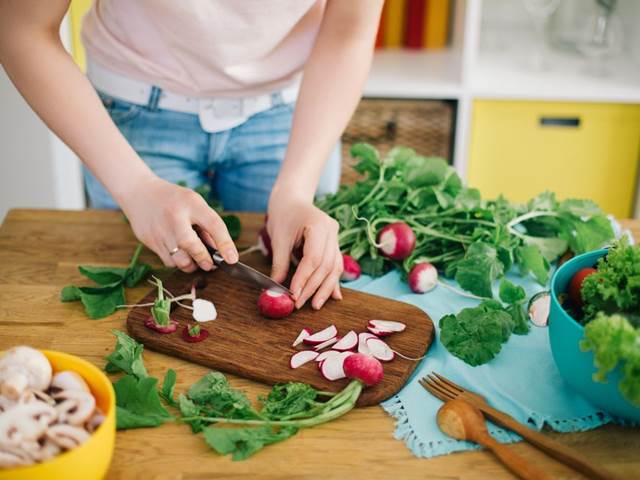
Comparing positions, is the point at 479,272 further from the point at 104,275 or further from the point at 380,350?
the point at 104,275

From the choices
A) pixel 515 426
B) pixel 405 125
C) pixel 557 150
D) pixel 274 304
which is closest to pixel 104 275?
pixel 274 304

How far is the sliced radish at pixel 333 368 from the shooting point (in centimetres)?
95

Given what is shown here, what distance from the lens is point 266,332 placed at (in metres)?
1.05

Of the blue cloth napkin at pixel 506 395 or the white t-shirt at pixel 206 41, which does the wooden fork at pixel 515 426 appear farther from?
the white t-shirt at pixel 206 41

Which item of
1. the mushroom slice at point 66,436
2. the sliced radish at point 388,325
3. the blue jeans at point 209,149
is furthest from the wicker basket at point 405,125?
the mushroom slice at point 66,436

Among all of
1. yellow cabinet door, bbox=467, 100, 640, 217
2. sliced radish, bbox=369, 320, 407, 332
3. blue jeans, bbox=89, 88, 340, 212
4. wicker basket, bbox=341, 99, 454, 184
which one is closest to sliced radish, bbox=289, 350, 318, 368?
sliced radish, bbox=369, 320, 407, 332

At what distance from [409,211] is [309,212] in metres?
0.21

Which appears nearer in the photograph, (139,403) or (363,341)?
(139,403)

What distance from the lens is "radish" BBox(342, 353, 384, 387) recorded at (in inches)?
36.4

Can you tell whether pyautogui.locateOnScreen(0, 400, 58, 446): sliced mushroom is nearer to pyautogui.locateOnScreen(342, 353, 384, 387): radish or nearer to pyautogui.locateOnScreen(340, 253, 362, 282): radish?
pyautogui.locateOnScreen(342, 353, 384, 387): radish

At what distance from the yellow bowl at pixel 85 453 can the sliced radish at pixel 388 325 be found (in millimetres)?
393

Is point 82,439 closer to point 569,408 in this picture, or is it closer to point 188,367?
point 188,367

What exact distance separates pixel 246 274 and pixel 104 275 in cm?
22

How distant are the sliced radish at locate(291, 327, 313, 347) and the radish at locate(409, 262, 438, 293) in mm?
206
